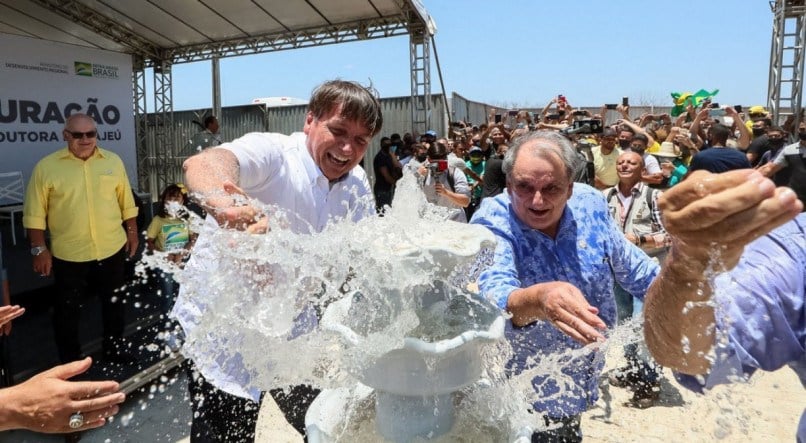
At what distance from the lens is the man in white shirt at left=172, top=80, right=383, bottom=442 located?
2104 millimetres

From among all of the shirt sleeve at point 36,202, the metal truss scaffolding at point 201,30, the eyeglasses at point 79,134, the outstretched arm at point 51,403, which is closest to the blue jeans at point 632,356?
the outstretched arm at point 51,403

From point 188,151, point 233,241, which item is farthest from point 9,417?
point 188,151

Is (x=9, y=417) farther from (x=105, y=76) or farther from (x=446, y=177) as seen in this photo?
(x=105, y=76)

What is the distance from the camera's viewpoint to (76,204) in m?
4.01

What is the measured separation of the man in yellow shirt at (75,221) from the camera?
3.91 metres

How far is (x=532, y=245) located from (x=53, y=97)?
735 centimetres

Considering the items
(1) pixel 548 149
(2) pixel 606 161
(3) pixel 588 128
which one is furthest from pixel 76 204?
(2) pixel 606 161

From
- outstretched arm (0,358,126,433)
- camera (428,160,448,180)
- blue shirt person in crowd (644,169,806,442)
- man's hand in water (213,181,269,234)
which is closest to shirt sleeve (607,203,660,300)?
blue shirt person in crowd (644,169,806,442)

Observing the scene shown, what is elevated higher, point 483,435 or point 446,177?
point 446,177

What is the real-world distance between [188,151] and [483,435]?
1213cm

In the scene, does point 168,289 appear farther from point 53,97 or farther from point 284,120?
point 284,120

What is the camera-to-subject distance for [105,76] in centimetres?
771

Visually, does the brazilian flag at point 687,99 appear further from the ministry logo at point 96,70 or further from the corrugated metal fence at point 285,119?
the ministry logo at point 96,70

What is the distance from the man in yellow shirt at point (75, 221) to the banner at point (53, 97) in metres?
3.31
